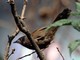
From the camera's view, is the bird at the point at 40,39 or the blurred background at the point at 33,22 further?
the blurred background at the point at 33,22

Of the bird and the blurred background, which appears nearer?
the bird

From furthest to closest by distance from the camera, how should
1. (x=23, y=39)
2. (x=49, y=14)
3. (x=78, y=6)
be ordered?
(x=49, y=14) < (x=23, y=39) < (x=78, y=6)

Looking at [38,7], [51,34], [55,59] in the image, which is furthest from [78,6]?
[38,7]

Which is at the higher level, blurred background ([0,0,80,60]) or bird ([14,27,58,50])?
bird ([14,27,58,50])

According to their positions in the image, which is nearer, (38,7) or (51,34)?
(51,34)

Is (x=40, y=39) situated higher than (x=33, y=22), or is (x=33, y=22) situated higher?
(x=40, y=39)

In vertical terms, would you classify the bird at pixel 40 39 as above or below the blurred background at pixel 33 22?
above

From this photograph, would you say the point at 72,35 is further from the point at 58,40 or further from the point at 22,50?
the point at 22,50

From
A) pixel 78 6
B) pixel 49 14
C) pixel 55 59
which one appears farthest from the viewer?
pixel 49 14

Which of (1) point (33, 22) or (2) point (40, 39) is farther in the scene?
(1) point (33, 22)

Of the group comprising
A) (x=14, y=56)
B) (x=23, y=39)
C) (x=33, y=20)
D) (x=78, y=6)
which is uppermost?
(x=78, y=6)

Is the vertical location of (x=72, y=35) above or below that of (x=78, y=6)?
below
